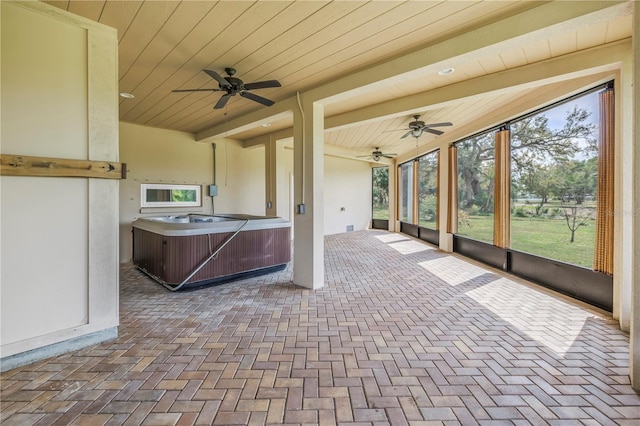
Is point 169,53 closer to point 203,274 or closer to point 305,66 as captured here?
point 305,66

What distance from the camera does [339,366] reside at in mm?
2020

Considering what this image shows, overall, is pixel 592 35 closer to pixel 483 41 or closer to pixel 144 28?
pixel 483 41

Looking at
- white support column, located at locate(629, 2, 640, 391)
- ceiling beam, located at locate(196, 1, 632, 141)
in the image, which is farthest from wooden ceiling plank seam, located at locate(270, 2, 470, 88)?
white support column, located at locate(629, 2, 640, 391)

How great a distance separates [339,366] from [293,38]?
9.21 feet

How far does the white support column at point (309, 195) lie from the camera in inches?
149

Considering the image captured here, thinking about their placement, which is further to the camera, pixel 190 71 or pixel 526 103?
pixel 526 103

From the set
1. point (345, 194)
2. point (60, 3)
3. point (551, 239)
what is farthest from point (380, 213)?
point (60, 3)

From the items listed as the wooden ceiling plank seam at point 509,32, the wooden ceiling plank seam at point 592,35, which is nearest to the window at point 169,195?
the wooden ceiling plank seam at point 509,32

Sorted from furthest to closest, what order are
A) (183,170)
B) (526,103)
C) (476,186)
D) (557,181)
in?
(183,170) → (476,186) → (526,103) → (557,181)

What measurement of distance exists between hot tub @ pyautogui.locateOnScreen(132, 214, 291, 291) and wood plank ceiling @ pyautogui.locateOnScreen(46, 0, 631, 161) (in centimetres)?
192

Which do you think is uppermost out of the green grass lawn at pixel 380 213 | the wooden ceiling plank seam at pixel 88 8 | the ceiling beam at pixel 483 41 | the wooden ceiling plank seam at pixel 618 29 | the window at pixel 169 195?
the wooden ceiling plank seam at pixel 88 8

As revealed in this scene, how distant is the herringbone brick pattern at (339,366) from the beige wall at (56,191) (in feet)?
1.09

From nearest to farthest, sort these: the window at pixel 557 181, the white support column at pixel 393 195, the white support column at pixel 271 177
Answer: the window at pixel 557 181 → the white support column at pixel 271 177 → the white support column at pixel 393 195

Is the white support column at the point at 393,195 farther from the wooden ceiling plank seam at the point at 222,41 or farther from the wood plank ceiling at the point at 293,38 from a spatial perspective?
the wooden ceiling plank seam at the point at 222,41
